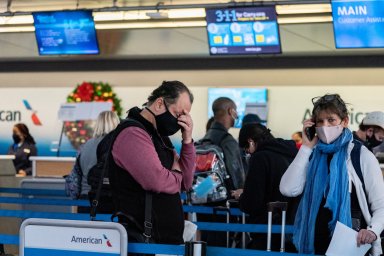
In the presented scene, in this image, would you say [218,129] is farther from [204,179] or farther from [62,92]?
[62,92]

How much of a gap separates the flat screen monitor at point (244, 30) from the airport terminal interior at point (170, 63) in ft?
0.05

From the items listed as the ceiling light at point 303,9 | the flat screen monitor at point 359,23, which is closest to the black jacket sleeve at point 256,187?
the flat screen monitor at point 359,23

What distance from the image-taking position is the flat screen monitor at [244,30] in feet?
35.5

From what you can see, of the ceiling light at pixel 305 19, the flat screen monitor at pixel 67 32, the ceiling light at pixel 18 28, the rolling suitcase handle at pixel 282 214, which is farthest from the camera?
the ceiling light at pixel 18 28

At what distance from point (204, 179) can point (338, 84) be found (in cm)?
779

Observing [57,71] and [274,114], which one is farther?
[57,71]

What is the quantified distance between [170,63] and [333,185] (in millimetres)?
11359

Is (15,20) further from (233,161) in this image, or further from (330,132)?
(330,132)

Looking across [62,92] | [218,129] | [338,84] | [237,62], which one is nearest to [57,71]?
[62,92]

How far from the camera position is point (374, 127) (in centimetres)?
714

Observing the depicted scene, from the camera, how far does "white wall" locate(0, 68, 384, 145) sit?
1351cm

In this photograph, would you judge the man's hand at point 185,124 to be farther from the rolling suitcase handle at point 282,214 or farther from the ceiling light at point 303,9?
the ceiling light at point 303,9

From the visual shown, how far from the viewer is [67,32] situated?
11.9 meters

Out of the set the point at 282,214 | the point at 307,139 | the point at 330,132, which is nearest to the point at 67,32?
the point at 282,214
